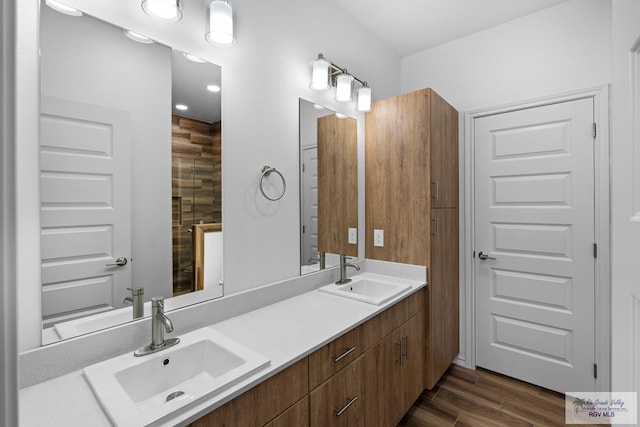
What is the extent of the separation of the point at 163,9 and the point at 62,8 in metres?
0.32

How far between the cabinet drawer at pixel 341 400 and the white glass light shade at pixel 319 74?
5.08 feet

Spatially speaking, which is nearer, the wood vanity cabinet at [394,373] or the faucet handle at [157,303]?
the faucet handle at [157,303]

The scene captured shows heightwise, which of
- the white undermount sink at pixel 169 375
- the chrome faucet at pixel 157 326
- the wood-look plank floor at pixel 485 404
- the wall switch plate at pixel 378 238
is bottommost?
the wood-look plank floor at pixel 485 404

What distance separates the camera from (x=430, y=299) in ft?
6.81

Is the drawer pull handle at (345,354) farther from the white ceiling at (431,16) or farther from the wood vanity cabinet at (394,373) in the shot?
the white ceiling at (431,16)

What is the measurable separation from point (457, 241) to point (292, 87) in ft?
5.89

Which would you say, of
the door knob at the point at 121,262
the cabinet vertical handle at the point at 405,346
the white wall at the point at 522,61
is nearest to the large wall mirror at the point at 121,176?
the door knob at the point at 121,262

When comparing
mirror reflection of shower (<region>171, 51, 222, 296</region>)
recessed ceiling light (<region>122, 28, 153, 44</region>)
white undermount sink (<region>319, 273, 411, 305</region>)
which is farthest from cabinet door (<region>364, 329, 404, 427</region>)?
recessed ceiling light (<region>122, 28, 153, 44</region>)

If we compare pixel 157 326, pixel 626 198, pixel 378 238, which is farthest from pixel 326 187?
pixel 626 198

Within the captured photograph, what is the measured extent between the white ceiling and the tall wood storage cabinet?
622mm

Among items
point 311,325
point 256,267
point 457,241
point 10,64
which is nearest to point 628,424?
point 311,325

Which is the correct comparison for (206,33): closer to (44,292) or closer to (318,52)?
(318,52)

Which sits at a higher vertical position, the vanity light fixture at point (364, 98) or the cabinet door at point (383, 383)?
the vanity light fixture at point (364, 98)

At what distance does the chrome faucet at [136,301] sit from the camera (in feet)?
3.84
